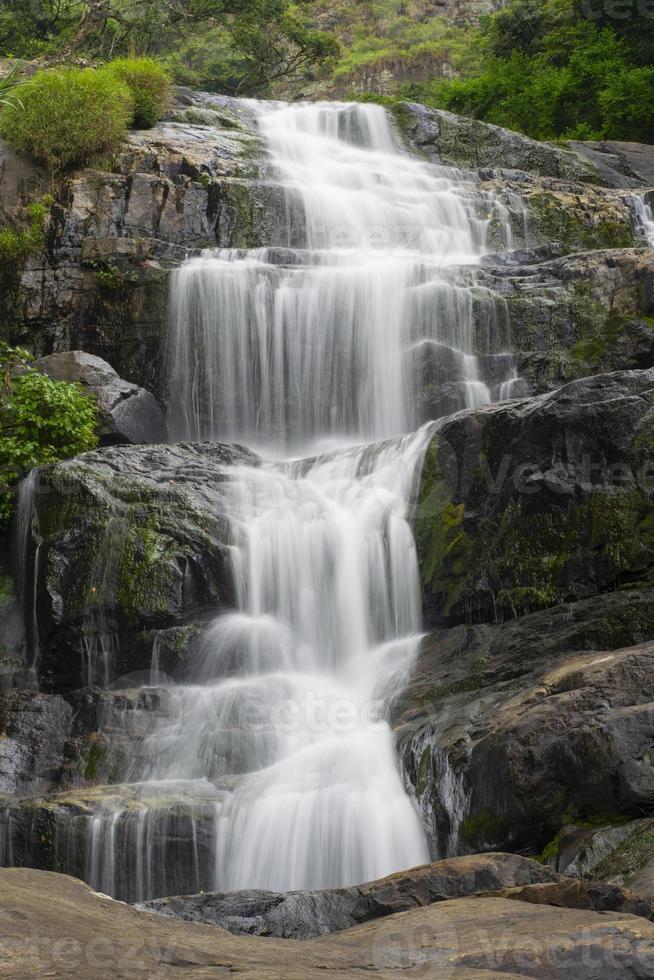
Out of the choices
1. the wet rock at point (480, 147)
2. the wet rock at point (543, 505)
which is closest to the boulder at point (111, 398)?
the wet rock at point (543, 505)

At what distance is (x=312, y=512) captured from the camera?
391 inches

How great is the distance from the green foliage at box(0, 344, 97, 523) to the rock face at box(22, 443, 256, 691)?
128 centimetres

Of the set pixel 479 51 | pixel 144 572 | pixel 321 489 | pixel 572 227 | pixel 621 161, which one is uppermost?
pixel 479 51

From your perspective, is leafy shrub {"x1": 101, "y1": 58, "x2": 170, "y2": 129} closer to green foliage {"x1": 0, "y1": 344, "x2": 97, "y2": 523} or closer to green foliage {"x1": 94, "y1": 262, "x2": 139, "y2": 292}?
green foliage {"x1": 94, "y1": 262, "x2": 139, "y2": 292}

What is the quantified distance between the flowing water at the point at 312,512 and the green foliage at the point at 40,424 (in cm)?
210

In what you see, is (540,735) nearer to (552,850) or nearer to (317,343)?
(552,850)

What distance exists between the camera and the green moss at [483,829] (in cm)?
588

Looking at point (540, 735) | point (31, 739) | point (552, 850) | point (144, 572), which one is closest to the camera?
point (552, 850)

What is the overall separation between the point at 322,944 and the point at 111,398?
9419 mm

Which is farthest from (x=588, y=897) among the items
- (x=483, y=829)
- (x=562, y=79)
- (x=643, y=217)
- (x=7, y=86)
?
(x=562, y=79)

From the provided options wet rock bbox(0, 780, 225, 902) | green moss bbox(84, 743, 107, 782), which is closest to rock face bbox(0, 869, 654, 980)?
wet rock bbox(0, 780, 225, 902)

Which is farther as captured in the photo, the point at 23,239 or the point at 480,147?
the point at 480,147

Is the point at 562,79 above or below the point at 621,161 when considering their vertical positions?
above

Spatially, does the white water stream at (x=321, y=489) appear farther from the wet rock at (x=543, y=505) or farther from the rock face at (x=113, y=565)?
the wet rock at (x=543, y=505)
